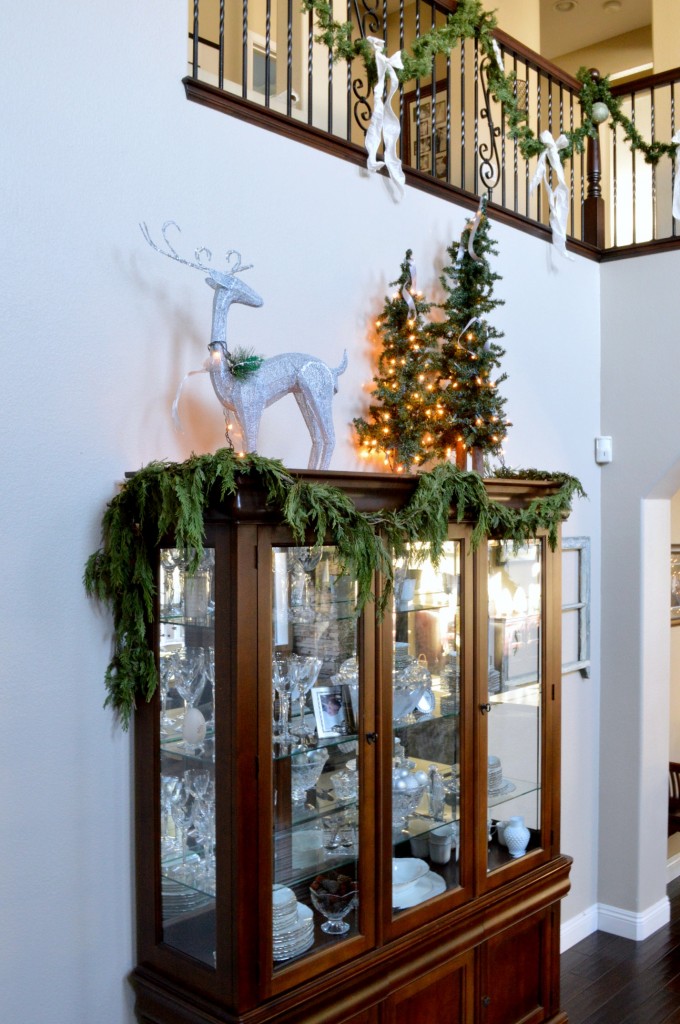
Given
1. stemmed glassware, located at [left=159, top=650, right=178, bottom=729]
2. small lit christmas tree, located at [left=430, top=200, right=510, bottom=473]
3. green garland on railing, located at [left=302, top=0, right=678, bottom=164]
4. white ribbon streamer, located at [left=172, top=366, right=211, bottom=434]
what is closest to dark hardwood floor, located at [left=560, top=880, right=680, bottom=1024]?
small lit christmas tree, located at [left=430, top=200, right=510, bottom=473]

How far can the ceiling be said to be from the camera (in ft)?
23.1

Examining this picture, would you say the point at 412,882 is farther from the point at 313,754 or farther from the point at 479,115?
the point at 479,115

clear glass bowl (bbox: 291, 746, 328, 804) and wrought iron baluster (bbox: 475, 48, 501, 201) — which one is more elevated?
wrought iron baluster (bbox: 475, 48, 501, 201)

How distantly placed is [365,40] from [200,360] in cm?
145

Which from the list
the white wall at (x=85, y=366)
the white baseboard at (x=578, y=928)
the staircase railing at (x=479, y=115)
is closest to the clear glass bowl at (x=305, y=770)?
the white wall at (x=85, y=366)

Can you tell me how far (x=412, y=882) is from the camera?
9.43 ft

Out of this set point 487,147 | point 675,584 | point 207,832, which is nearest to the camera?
point 207,832

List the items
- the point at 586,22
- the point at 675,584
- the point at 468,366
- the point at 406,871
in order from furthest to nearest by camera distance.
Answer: the point at 586,22 < the point at 675,584 < the point at 468,366 < the point at 406,871

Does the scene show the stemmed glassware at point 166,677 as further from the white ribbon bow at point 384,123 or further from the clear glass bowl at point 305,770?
the white ribbon bow at point 384,123

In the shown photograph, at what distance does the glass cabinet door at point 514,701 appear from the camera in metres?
3.20

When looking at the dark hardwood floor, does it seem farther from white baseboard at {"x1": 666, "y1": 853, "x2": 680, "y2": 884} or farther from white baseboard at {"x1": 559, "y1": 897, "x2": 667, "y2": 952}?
white baseboard at {"x1": 666, "y1": 853, "x2": 680, "y2": 884}

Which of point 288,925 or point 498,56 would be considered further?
point 498,56

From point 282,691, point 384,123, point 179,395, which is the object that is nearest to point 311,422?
point 179,395

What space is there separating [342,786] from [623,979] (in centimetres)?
232
